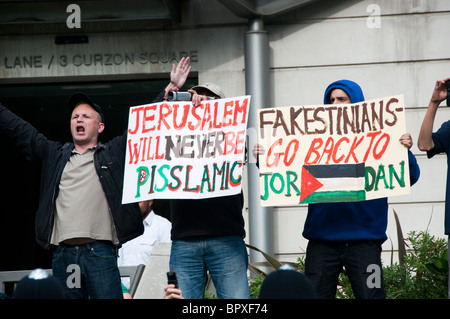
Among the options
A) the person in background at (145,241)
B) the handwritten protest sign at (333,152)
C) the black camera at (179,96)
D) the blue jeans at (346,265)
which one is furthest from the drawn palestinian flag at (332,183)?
the person in background at (145,241)

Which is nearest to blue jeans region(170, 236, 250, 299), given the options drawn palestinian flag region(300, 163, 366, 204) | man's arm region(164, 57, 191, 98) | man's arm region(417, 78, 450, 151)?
drawn palestinian flag region(300, 163, 366, 204)

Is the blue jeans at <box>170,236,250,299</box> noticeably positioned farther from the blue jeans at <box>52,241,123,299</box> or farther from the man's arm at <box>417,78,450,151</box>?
the man's arm at <box>417,78,450,151</box>

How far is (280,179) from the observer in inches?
230

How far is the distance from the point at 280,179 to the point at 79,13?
15.1 feet

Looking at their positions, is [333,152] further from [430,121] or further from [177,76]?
[177,76]

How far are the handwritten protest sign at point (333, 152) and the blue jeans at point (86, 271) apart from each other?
117 centimetres

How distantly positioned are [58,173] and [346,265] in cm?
207

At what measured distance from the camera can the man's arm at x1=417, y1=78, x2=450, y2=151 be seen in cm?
569

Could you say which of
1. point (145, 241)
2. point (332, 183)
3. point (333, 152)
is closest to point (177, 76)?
point (333, 152)

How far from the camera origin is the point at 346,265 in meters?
5.59

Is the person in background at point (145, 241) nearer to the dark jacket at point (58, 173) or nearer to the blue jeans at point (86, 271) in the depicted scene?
the dark jacket at point (58, 173)

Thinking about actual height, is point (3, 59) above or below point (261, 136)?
above
